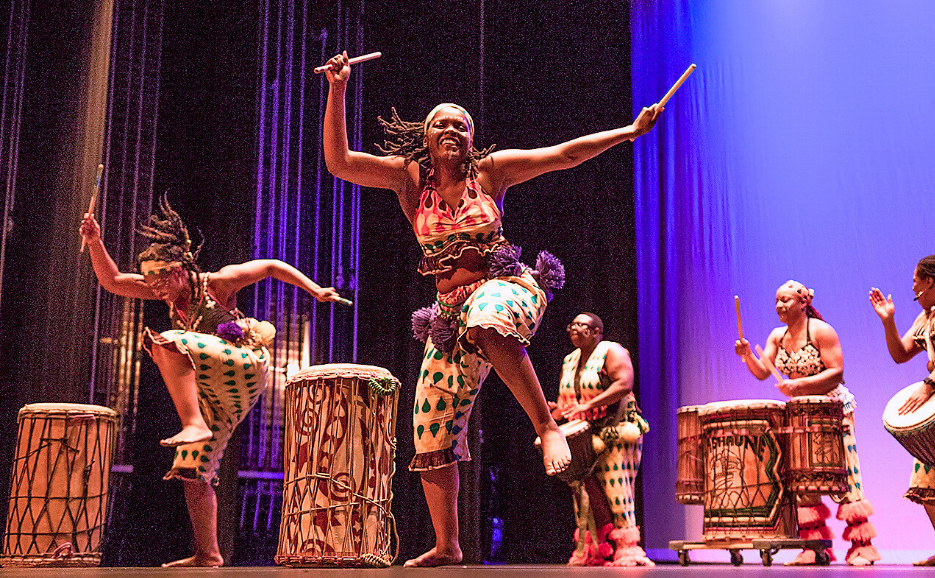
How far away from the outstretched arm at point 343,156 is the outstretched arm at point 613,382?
2234 mm

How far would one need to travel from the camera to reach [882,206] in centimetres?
572

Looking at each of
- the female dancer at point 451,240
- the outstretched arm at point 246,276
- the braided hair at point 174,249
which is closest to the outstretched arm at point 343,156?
the female dancer at point 451,240

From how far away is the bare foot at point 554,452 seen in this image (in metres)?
2.76

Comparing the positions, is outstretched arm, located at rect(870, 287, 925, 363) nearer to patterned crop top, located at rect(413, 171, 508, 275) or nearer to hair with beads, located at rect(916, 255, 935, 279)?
hair with beads, located at rect(916, 255, 935, 279)

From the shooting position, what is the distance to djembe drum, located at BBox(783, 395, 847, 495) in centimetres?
433

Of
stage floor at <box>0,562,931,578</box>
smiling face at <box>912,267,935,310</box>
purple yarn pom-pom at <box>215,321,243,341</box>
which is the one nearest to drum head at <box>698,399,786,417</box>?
smiling face at <box>912,267,935,310</box>

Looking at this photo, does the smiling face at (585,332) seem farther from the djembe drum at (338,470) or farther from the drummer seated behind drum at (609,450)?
the djembe drum at (338,470)

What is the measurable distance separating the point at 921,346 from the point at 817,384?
0.53 meters

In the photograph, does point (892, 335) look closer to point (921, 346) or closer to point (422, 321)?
point (921, 346)

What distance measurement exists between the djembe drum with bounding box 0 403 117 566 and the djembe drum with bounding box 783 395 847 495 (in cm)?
324

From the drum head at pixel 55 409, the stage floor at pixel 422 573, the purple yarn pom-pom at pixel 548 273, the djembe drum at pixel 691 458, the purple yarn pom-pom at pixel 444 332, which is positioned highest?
the purple yarn pom-pom at pixel 548 273

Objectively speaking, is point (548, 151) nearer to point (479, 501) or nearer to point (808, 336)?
point (808, 336)

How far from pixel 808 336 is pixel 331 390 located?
2.64 metres

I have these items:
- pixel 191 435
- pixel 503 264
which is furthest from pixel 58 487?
pixel 503 264
